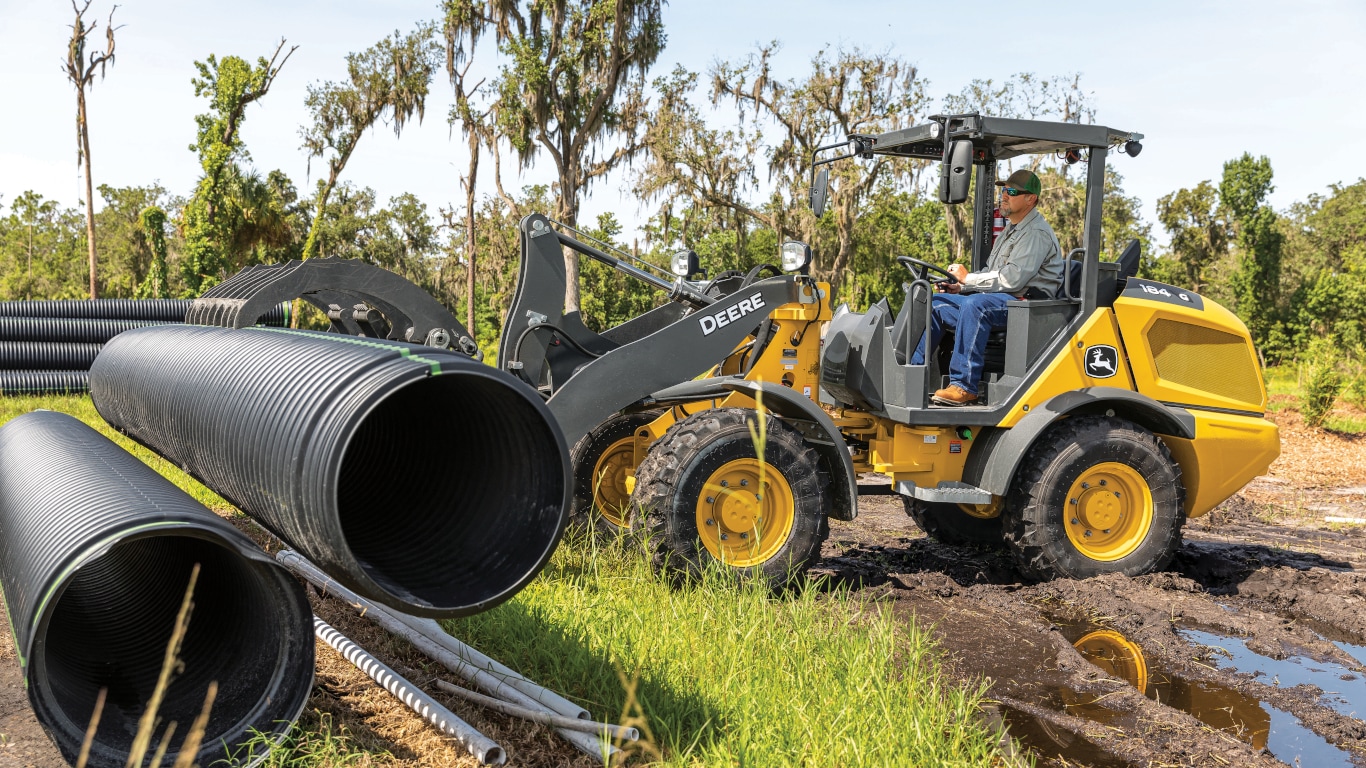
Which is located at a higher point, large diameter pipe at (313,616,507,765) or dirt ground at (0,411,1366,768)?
large diameter pipe at (313,616,507,765)

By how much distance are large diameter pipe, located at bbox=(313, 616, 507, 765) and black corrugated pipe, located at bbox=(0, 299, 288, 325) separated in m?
13.7

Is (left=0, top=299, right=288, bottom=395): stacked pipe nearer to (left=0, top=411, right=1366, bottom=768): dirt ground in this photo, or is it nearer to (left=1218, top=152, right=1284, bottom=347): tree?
(left=0, top=411, right=1366, bottom=768): dirt ground

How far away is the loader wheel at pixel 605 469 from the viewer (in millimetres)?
7363

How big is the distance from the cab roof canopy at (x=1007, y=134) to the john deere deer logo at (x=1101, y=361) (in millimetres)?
1418

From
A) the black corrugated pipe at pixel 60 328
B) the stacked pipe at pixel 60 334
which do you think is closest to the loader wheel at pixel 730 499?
the stacked pipe at pixel 60 334

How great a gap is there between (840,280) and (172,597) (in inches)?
1118

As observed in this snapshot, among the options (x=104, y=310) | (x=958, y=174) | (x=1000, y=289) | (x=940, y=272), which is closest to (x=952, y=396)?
(x=1000, y=289)

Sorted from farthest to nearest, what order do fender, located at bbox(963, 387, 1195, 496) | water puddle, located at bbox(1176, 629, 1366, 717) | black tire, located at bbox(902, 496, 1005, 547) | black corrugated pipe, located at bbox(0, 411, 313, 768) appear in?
black tire, located at bbox(902, 496, 1005, 547) < fender, located at bbox(963, 387, 1195, 496) < water puddle, located at bbox(1176, 629, 1366, 717) < black corrugated pipe, located at bbox(0, 411, 313, 768)

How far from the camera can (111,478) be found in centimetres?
413

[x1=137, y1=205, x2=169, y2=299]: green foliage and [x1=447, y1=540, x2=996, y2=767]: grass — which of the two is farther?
[x1=137, y1=205, x2=169, y2=299]: green foliage

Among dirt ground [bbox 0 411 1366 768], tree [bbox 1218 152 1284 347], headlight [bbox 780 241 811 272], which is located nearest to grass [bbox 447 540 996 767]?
dirt ground [bbox 0 411 1366 768]

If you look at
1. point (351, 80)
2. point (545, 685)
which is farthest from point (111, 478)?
point (351, 80)

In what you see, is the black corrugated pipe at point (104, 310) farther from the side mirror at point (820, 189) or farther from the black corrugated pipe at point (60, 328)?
Result: the side mirror at point (820, 189)

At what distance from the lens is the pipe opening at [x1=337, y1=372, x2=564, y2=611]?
3.47 meters
